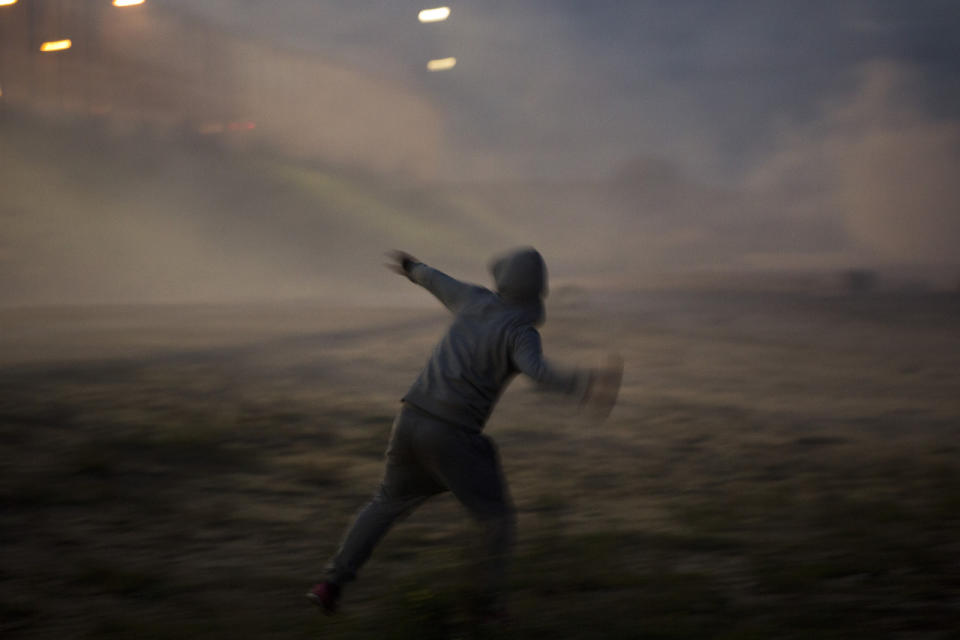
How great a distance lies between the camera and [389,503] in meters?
3.77

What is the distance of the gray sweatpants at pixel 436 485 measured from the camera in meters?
3.61

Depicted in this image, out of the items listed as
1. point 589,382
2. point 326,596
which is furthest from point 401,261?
point 326,596

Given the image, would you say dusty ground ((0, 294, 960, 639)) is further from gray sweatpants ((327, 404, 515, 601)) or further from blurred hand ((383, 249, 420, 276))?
blurred hand ((383, 249, 420, 276))

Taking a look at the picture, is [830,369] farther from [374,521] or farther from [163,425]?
[374,521]

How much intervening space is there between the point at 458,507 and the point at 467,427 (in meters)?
2.53

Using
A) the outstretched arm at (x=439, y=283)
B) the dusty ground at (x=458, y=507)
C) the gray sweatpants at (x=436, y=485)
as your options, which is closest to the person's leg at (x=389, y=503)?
the gray sweatpants at (x=436, y=485)

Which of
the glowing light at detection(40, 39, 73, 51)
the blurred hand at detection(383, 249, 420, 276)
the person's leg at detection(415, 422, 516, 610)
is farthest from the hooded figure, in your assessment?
the glowing light at detection(40, 39, 73, 51)

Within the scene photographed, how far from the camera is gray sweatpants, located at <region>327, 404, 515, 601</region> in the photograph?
3605mm

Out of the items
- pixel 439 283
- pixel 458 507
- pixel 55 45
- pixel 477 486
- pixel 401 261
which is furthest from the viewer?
pixel 55 45

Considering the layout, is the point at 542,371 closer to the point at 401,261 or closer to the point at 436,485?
the point at 436,485

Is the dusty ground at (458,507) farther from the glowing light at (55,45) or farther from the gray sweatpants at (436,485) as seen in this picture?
the glowing light at (55,45)

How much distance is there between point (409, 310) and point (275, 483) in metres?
13.2

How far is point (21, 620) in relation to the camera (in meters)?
4.06

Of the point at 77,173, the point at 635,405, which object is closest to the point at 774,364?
the point at 635,405
